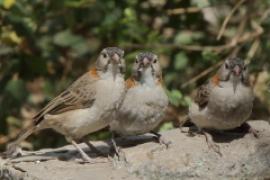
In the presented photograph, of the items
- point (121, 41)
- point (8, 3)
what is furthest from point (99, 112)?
point (121, 41)

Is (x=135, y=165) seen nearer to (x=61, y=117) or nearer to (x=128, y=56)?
(x=61, y=117)

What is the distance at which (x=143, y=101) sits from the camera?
7.62 meters

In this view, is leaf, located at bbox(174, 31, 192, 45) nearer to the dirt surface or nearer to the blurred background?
the blurred background

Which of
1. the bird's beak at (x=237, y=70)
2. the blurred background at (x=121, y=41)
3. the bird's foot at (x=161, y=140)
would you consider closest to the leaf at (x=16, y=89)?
the blurred background at (x=121, y=41)

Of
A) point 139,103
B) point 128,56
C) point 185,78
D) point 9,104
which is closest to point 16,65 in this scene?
point 9,104

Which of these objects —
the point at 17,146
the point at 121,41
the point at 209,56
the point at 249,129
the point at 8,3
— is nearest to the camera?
the point at 249,129

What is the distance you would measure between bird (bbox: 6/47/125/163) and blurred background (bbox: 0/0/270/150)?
1.71 m

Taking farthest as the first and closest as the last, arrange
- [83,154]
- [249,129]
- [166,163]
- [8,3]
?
[8,3] → [249,129] → [83,154] → [166,163]

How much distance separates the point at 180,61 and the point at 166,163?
2.91 m

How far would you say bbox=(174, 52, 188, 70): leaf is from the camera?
1015 centimetres

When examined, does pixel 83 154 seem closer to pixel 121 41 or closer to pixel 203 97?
pixel 203 97

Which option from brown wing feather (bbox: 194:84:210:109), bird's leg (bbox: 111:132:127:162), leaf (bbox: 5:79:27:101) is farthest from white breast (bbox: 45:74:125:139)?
leaf (bbox: 5:79:27:101)

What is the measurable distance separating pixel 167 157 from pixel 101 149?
0.84 m

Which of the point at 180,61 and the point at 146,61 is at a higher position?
the point at 146,61
